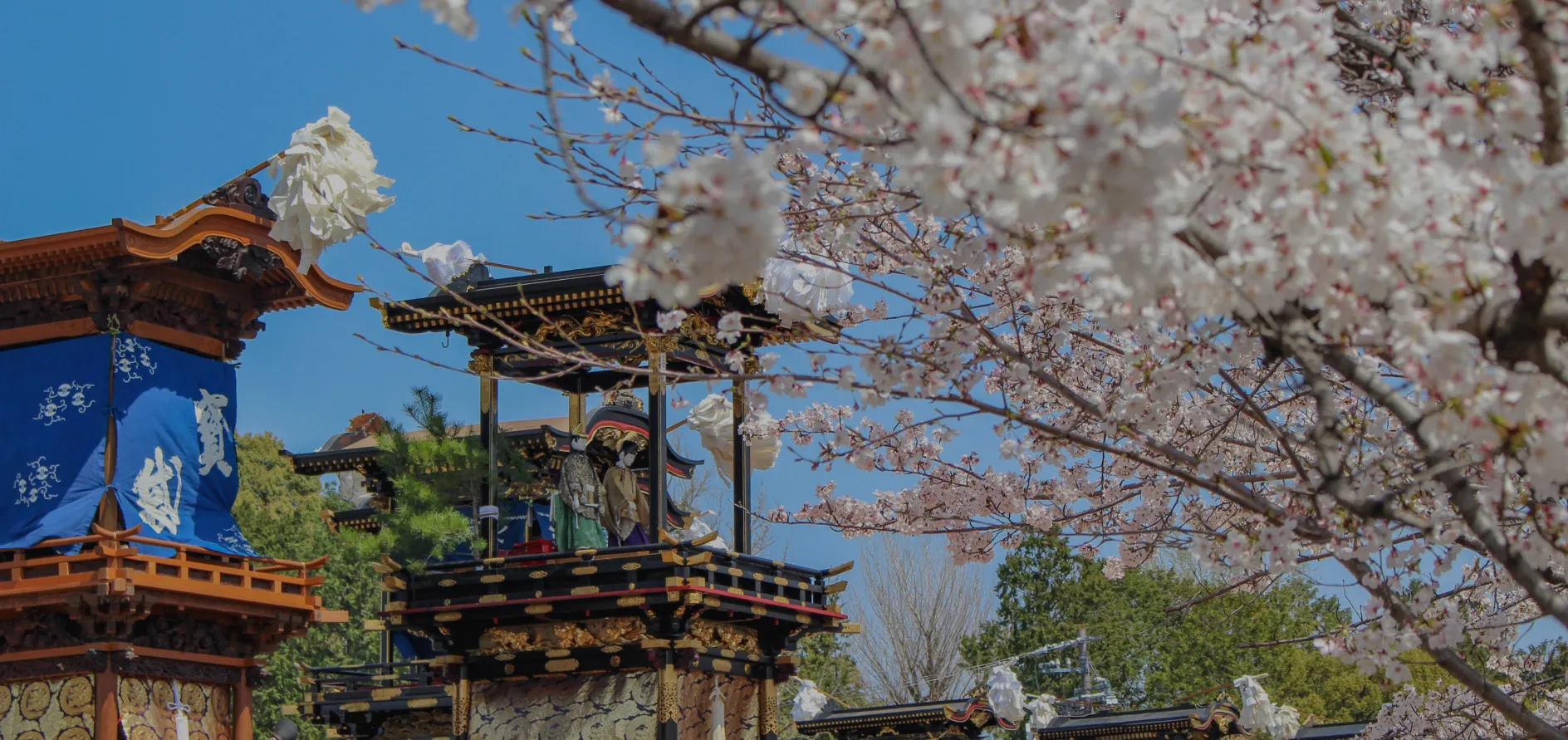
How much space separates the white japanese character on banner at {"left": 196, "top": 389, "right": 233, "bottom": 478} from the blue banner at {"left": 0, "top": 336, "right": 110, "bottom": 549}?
4.17ft

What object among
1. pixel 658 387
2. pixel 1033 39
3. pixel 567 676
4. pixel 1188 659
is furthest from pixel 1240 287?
pixel 1188 659

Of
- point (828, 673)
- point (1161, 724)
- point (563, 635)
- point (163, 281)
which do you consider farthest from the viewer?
point (828, 673)

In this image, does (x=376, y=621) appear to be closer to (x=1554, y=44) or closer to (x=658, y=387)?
(x=658, y=387)

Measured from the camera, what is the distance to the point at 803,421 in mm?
10445

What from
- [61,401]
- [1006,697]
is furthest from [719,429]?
[1006,697]

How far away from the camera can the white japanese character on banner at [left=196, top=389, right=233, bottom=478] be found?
18891mm

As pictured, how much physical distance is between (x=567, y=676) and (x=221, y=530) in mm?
6089

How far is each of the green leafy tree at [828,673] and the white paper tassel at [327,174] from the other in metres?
20.3

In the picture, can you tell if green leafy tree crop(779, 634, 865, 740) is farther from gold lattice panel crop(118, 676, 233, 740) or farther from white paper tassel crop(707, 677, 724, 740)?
white paper tassel crop(707, 677, 724, 740)

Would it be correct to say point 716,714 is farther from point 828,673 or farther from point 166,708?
point 828,673

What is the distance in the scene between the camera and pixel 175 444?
60.5 ft

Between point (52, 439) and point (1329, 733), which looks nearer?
point (52, 439)

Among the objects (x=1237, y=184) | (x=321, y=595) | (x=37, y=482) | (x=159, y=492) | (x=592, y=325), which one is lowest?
(x=1237, y=184)

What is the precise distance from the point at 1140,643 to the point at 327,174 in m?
24.0
